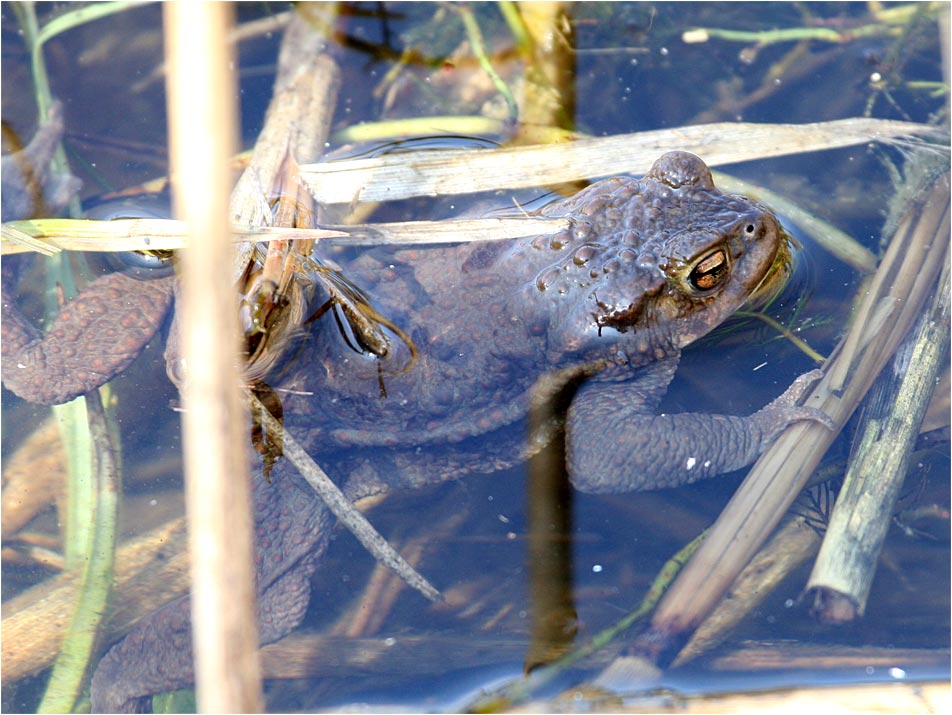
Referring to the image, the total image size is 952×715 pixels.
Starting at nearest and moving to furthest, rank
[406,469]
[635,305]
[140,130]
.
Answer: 1. [635,305]
2. [406,469]
3. [140,130]

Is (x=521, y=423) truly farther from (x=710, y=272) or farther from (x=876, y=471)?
(x=876, y=471)

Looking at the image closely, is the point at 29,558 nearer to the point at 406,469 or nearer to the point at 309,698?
the point at 309,698

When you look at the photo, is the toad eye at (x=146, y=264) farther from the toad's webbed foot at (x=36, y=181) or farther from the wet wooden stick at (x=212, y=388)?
the wet wooden stick at (x=212, y=388)

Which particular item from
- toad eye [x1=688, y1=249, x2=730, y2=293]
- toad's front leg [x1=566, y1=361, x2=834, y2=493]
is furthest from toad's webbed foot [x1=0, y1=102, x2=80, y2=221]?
toad eye [x1=688, y1=249, x2=730, y2=293]

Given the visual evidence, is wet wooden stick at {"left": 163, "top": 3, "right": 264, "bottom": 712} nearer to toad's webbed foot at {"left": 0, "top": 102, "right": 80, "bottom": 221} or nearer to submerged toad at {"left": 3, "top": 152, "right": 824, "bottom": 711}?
submerged toad at {"left": 3, "top": 152, "right": 824, "bottom": 711}

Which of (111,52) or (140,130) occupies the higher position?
(111,52)

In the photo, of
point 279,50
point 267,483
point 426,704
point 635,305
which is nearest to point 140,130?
point 279,50
